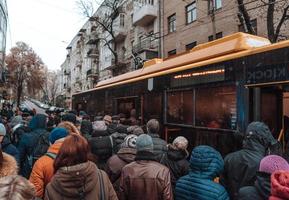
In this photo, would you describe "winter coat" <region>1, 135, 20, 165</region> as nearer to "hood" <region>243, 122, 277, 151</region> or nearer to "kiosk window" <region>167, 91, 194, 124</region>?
"hood" <region>243, 122, 277, 151</region>

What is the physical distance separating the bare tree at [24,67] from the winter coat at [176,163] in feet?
187

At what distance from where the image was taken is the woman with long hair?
3.29 m

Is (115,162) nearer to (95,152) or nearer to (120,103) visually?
(95,152)

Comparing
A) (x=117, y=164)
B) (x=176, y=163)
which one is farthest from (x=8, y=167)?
(x=176, y=163)

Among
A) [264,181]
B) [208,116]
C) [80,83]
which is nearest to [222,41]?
[208,116]

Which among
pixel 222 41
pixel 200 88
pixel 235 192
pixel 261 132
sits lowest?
pixel 235 192

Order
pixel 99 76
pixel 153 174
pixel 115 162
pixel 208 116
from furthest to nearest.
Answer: pixel 99 76
pixel 208 116
pixel 115 162
pixel 153 174

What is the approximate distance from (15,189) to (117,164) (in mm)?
2856

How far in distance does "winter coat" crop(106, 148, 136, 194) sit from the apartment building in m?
16.7

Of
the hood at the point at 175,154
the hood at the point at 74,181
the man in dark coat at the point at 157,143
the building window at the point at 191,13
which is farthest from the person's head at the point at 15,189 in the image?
the building window at the point at 191,13

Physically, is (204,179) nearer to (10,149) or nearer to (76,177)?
(76,177)

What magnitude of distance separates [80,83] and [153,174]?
68.3m

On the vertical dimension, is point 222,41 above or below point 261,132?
above

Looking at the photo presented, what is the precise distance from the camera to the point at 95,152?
220 inches
